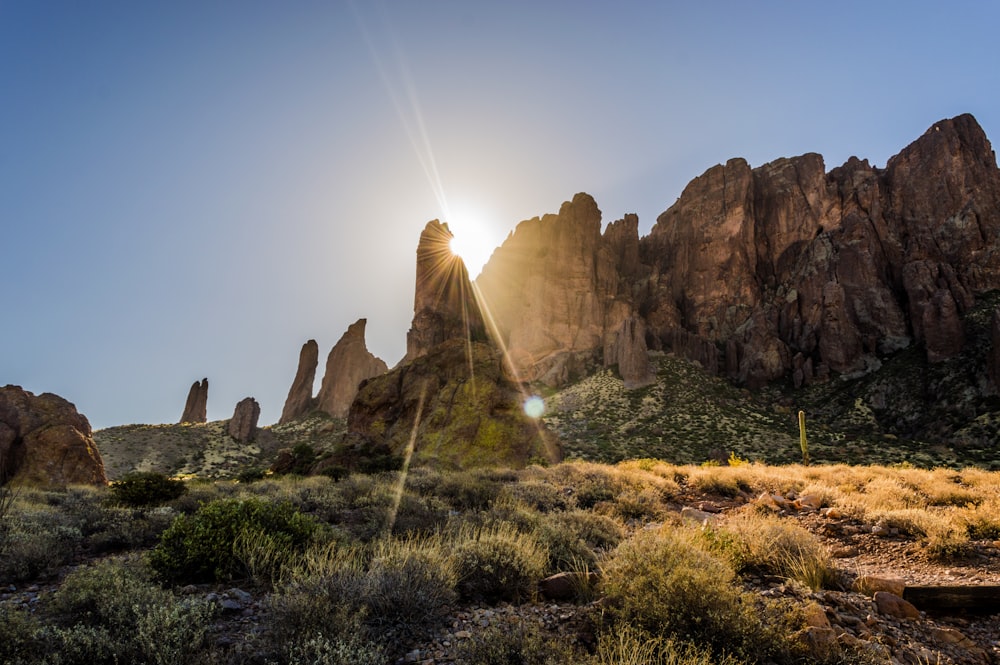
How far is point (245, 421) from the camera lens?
65812 mm

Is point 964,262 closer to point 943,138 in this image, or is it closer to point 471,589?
point 943,138

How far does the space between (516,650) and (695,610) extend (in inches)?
72.7

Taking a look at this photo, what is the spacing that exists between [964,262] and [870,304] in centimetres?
1452

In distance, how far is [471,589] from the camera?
527 cm

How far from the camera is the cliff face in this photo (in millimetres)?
66938

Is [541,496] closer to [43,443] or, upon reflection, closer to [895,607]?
[895,607]

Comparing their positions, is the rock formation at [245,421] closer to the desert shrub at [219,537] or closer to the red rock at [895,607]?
the desert shrub at [219,537]

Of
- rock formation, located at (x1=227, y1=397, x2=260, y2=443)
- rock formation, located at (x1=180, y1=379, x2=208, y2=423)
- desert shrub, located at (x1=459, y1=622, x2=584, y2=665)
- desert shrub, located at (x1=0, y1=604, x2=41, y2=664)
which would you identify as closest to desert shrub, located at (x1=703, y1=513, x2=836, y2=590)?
desert shrub, located at (x1=459, y1=622, x2=584, y2=665)

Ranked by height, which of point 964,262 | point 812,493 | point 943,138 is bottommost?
point 812,493

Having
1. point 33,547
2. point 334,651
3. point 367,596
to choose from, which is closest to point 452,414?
point 33,547

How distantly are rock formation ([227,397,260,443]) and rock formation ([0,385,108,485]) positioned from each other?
4271 cm

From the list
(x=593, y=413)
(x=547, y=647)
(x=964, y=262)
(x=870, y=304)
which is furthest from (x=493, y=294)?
(x=547, y=647)

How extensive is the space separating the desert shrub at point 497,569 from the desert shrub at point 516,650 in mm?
1465

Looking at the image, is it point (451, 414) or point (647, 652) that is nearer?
point (647, 652)
